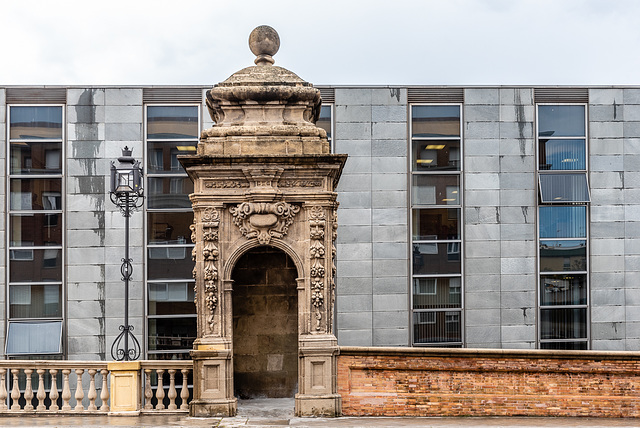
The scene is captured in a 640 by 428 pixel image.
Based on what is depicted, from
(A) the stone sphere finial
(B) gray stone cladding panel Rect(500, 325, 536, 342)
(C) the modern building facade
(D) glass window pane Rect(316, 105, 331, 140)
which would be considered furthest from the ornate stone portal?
(B) gray stone cladding panel Rect(500, 325, 536, 342)

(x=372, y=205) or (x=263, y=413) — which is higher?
(x=372, y=205)

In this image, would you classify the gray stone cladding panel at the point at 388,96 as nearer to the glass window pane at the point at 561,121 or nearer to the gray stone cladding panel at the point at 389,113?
the gray stone cladding panel at the point at 389,113

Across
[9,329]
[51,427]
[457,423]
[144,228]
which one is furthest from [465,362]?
[9,329]

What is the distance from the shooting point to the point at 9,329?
25719 millimetres

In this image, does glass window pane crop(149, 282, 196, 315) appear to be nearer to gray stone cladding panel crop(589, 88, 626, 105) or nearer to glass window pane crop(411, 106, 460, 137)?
glass window pane crop(411, 106, 460, 137)

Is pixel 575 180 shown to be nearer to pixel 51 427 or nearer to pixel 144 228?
pixel 144 228

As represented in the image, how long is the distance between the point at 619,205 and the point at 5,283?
2172 cm

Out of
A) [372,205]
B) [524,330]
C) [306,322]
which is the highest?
[372,205]

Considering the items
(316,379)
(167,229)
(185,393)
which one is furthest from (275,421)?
(167,229)

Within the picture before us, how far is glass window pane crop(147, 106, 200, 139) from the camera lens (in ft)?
87.0

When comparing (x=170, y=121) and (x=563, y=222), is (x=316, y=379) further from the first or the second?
(x=563, y=222)

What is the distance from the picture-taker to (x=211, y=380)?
12.8 metres

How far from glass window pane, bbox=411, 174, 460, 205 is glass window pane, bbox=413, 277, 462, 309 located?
2773 millimetres

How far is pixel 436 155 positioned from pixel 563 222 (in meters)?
5.20
